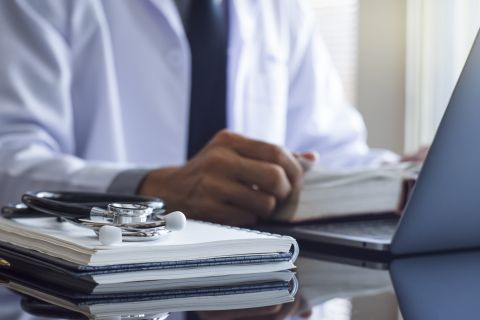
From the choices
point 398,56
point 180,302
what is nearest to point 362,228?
point 180,302

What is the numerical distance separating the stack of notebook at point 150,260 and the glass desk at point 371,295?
0.09 ft

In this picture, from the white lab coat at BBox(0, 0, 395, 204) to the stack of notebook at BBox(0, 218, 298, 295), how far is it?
0.51 metres

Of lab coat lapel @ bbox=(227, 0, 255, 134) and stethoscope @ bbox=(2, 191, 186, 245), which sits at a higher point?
stethoscope @ bbox=(2, 191, 186, 245)

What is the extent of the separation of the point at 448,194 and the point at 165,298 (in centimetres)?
27

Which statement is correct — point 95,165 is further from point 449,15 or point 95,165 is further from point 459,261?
point 449,15

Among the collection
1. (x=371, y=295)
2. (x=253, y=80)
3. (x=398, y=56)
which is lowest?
(x=398, y=56)

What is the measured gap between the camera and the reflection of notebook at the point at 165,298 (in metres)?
0.42

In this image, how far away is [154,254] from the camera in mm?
457

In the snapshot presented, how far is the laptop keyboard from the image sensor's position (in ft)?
2.33

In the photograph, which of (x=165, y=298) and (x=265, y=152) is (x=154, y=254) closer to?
(x=165, y=298)

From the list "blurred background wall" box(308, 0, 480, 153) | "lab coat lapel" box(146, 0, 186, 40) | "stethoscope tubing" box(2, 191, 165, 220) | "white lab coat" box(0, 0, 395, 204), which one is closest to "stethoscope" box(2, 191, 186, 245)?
"stethoscope tubing" box(2, 191, 165, 220)

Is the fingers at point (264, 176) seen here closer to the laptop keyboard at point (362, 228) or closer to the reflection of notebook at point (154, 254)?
the laptop keyboard at point (362, 228)

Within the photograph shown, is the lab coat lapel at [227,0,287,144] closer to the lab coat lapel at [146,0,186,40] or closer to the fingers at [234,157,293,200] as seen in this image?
the lab coat lapel at [146,0,186,40]

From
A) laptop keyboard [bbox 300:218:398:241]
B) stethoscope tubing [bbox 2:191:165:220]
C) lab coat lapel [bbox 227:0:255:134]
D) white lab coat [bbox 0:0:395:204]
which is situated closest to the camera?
stethoscope tubing [bbox 2:191:165:220]
